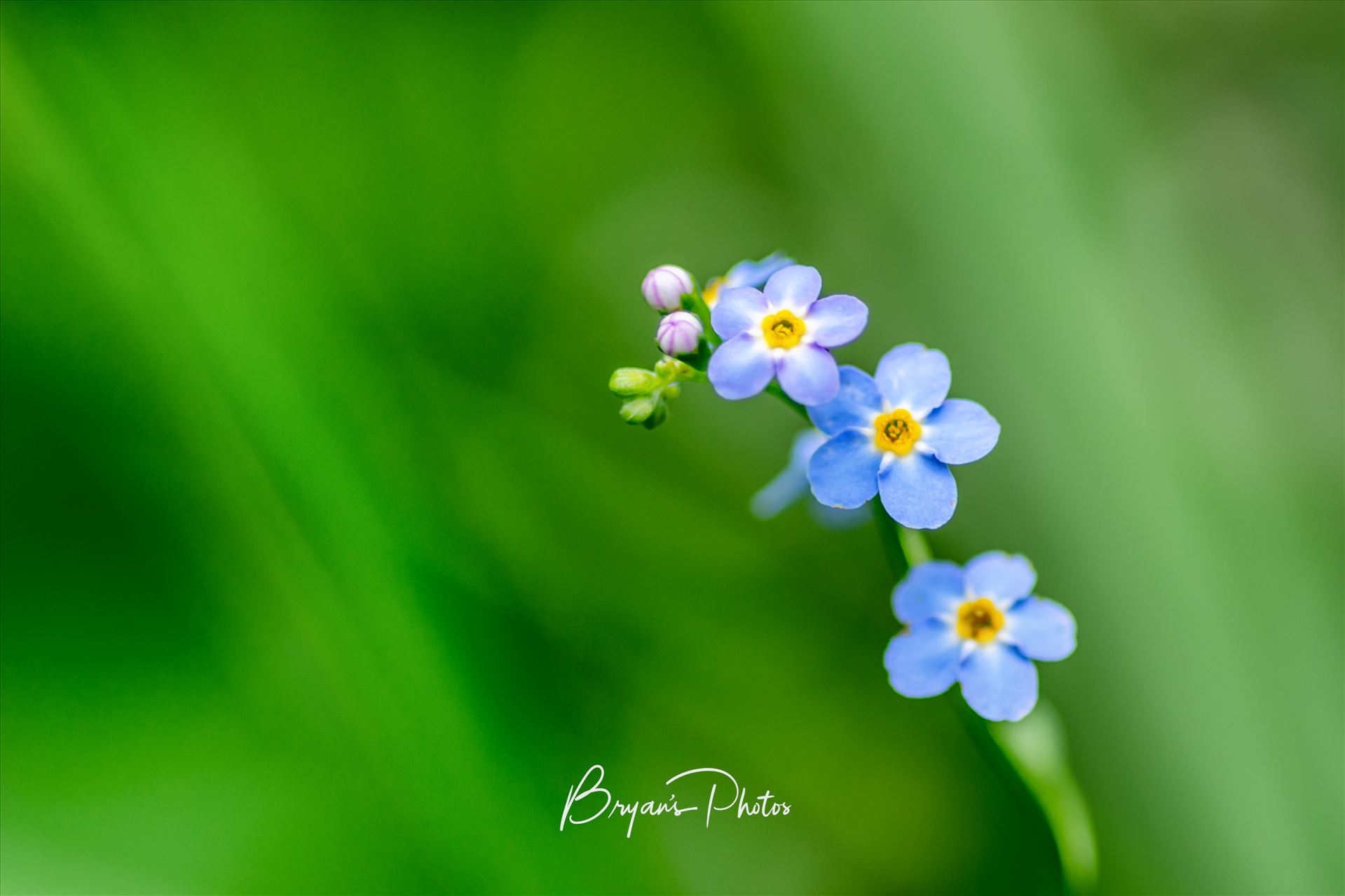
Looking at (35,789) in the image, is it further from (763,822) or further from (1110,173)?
(1110,173)

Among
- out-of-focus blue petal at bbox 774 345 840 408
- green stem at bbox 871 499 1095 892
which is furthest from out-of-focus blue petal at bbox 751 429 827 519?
out-of-focus blue petal at bbox 774 345 840 408

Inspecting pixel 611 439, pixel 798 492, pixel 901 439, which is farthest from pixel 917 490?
pixel 611 439

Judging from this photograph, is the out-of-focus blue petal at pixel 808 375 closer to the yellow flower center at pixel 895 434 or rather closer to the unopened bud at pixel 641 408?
the yellow flower center at pixel 895 434

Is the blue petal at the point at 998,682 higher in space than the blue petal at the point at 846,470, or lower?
lower

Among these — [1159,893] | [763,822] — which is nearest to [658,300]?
[763,822]

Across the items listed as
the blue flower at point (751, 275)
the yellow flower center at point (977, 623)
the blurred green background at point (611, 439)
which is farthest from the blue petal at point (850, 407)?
the blurred green background at point (611, 439)

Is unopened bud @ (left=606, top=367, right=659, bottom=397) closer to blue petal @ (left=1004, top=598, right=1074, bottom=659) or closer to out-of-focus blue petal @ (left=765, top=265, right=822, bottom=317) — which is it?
out-of-focus blue petal @ (left=765, top=265, right=822, bottom=317)

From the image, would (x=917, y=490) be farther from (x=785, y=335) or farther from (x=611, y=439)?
(x=611, y=439)
